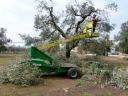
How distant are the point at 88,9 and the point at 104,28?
287cm

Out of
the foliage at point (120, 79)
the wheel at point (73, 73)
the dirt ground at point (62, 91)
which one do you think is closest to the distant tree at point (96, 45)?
the wheel at point (73, 73)

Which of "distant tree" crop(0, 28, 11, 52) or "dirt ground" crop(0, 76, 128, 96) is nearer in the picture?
"dirt ground" crop(0, 76, 128, 96)

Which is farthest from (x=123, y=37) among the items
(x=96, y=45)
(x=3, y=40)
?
(x=96, y=45)

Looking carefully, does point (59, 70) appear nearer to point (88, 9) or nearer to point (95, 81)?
point (95, 81)

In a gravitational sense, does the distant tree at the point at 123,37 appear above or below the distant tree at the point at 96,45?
above

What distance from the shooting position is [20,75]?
48.4 feet

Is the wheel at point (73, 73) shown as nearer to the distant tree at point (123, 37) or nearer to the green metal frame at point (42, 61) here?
the green metal frame at point (42, 61)

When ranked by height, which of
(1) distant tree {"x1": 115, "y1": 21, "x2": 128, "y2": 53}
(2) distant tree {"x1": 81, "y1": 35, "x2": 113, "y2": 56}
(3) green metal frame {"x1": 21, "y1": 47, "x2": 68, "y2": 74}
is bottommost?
(3) green metal frame {"x1": 21, "y1": 47, "x2": 68, "y2": 74}

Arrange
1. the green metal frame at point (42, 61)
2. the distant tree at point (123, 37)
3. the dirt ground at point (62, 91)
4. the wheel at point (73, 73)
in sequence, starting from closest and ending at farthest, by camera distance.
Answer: the dirt ground at point (62, 91)
the green metal frame at point (42, 61)
the wheel at point (73, 73)
the distant tree at point (123, 37)

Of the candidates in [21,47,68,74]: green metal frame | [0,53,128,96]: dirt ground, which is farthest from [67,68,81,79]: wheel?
[0,53,128,96]: dirt ground

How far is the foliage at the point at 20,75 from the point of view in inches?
570

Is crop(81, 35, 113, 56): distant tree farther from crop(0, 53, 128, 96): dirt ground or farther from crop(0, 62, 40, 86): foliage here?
crop(0, 53, 128, 96): dirt ground

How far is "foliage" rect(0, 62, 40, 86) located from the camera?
14.5 meters

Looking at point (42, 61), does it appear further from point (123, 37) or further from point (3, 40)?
point (123, 37)
